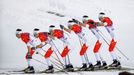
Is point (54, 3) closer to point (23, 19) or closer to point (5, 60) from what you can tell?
point (23, 19)

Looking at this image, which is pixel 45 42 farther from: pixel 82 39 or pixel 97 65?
pixel 97 65

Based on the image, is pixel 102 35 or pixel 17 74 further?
pixel 102 35

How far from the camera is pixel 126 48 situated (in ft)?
8.79

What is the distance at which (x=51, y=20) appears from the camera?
2590 millimetres

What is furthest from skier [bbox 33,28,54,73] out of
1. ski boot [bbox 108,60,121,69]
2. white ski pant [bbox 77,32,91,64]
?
ski boot [bbox 108,60,121,69]

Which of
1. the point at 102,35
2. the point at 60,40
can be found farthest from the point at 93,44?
the point at 60,40

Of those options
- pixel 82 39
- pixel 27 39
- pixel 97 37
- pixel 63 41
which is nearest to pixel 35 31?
pixel 27 39

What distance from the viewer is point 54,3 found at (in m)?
2.62

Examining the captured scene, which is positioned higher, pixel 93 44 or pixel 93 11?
pixel 93 11

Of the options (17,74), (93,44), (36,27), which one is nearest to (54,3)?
(36,27)

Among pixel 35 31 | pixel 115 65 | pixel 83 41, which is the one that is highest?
pixel 35 31

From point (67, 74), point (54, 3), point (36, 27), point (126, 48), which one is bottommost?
point (67, 74)

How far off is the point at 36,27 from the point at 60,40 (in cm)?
22

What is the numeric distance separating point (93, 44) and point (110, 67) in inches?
9.2
